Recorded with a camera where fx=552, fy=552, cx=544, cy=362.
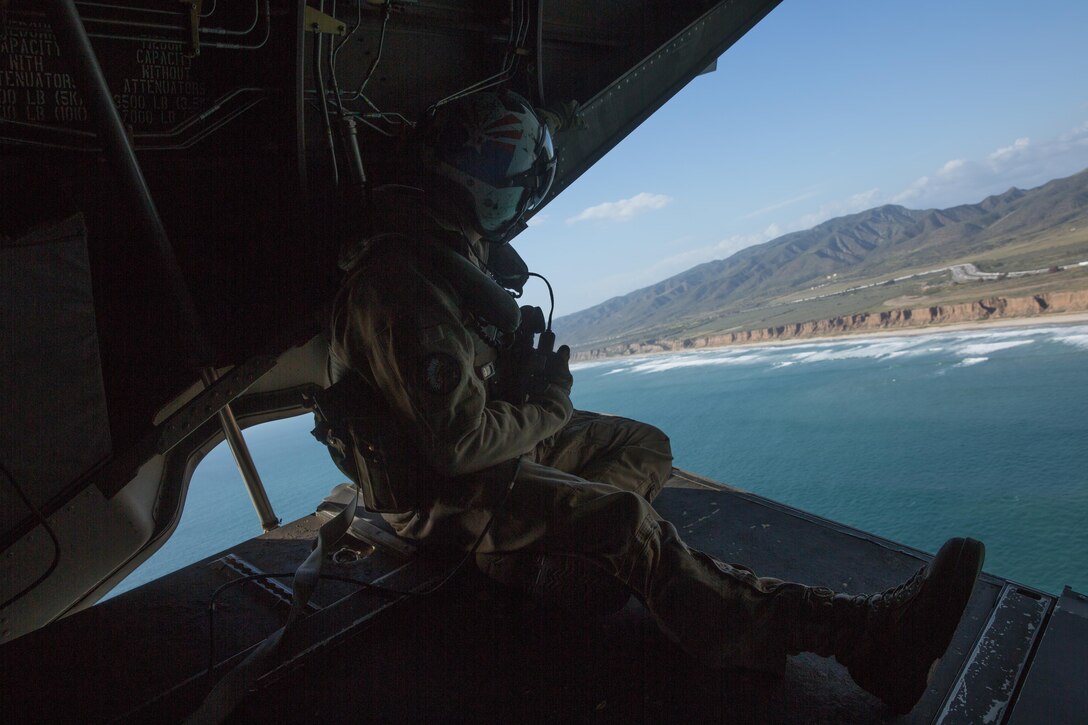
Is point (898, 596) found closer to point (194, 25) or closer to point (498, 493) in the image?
point (498, 493)

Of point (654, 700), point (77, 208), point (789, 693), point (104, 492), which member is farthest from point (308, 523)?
point (789, 693)

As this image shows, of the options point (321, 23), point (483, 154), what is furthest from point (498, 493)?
point (321, 23)

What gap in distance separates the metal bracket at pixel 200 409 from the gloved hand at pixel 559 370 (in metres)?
1.07

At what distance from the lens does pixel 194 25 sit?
1.75 metres

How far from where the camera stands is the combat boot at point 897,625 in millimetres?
1121

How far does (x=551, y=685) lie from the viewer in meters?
1.34

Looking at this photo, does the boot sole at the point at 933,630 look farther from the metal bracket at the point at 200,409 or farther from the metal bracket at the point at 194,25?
the metal bracket at the point at 194,25

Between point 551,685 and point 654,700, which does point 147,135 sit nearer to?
point 551,685

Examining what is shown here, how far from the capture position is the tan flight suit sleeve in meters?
1.39

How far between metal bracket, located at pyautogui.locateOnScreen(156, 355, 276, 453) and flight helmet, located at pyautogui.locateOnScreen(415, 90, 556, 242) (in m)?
0.97

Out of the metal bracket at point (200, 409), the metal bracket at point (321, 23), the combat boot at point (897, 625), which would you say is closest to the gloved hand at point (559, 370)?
the combat boot at point (897, 625)

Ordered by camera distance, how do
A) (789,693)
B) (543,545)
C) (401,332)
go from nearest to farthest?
(789,693), (401,332), (543,545)

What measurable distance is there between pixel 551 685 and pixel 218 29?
2.33 metres

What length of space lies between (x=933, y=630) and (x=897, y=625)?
63 mm
